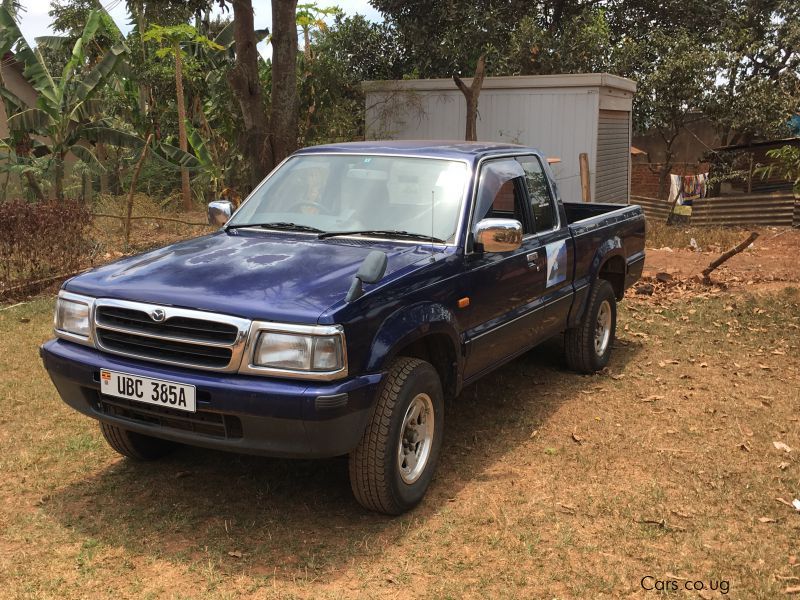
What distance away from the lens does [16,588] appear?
11.7 feet

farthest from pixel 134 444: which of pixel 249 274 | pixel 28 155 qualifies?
pixel 28 155

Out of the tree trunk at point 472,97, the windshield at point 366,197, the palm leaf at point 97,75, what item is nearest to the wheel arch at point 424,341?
the windshield at point 366,197

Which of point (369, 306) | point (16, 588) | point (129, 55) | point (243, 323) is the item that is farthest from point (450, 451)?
point (129, 55)

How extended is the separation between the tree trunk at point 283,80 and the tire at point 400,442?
25.5ft

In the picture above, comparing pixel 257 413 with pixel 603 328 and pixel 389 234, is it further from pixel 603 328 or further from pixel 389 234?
pixel 603 328

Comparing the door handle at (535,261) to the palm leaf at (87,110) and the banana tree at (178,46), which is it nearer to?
the banana tree at (178,46)

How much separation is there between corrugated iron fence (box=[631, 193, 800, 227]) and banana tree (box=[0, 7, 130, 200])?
494 inches

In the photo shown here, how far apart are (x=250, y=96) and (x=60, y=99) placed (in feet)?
17.7

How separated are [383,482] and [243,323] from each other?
1.06m

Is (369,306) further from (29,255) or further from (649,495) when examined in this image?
(29,255)

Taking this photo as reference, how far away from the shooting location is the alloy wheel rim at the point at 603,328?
701 centimetres

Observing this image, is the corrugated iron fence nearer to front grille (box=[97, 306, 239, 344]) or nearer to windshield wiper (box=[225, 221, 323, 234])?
windshield wiper (box=[225, 221, 323, 234])

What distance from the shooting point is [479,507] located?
4.42 m

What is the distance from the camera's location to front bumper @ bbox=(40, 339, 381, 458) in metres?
3.66
